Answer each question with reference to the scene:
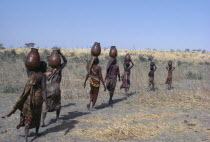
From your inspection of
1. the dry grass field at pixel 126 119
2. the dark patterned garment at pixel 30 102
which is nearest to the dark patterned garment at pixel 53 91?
the dry grass field at pixel 126 119

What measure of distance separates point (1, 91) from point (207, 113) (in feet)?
28.8

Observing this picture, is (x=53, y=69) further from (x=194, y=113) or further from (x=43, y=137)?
(x=194, y=113)

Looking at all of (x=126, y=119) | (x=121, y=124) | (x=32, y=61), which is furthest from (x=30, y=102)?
(x=126, y=119)

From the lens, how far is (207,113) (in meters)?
8.66

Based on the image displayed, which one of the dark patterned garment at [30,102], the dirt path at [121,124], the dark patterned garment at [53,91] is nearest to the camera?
the dark patterned garment at [30,102]

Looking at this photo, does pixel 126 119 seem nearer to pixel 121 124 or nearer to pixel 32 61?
pixel 121 124

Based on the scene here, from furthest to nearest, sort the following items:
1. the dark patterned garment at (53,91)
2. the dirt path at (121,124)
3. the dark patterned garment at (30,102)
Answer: the dark patterned garment at (53,91) < the dirt path at (121,124) < the dark patterned garment at (30,102)

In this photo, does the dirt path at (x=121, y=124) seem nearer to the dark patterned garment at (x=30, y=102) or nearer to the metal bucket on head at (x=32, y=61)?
the dark patterned garment at (x=30, y=102)

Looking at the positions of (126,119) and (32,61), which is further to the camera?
(126,119)

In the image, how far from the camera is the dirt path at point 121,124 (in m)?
6.12

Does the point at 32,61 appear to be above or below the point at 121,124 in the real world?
above

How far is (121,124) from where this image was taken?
6934 mm

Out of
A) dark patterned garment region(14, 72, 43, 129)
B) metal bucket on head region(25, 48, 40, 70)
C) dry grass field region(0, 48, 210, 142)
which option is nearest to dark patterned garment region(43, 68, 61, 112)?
dry grass field region(0, 48, 210, 142)

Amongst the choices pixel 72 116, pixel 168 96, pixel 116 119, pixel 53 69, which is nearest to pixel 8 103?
pixel 72 116
